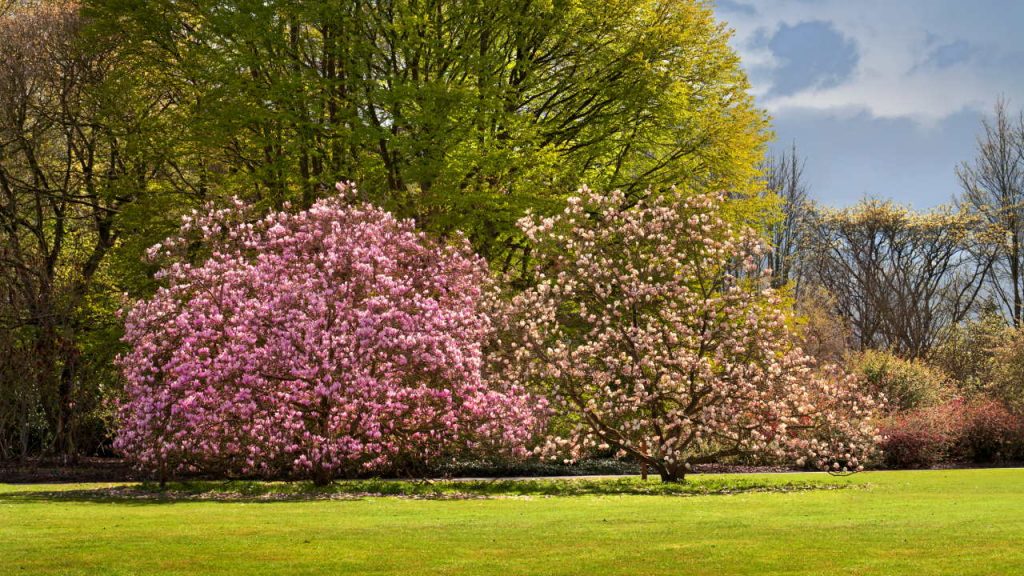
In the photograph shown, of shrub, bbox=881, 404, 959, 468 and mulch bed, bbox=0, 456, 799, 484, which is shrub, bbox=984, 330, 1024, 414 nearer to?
shrub, bbox=881, 404, 959, 468

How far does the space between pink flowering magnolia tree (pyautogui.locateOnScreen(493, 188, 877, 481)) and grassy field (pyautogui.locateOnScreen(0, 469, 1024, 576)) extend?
1965 mm

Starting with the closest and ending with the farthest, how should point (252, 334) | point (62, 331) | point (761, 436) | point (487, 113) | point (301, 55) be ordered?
point (252, 334) → point (761, 436) → point (487, 113) → point (62, 331) → point (301, 55)

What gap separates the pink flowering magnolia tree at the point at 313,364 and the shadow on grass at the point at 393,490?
476 mm

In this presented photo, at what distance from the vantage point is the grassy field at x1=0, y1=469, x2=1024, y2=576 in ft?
31.0

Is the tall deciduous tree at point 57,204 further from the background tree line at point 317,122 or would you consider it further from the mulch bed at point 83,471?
the mulch bed at point 83,471

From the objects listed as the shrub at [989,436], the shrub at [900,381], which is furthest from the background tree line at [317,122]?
the shrub at [989,436]

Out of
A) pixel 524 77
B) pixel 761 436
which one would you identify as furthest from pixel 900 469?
pixel 524 77

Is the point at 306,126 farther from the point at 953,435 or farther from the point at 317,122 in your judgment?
the point at 953,435

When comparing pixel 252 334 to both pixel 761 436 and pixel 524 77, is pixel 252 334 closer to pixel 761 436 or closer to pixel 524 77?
pixel 761 436

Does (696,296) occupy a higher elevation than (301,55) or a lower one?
lower

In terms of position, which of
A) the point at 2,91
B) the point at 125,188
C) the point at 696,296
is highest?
the point at 2,91

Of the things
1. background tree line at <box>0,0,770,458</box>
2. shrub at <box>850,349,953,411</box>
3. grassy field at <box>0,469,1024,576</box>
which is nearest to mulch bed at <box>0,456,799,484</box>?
background tree line at <box>0,0,770,458</box>

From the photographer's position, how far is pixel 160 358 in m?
18.9

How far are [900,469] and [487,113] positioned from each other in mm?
15024
